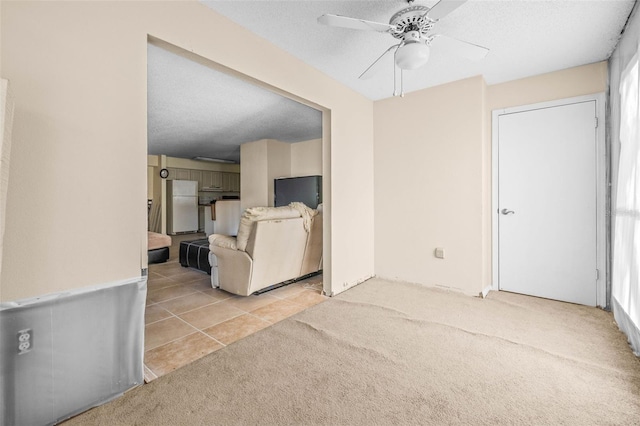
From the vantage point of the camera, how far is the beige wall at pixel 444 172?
2920mm

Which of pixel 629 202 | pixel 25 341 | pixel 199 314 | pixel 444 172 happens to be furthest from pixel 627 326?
pixel 25 341

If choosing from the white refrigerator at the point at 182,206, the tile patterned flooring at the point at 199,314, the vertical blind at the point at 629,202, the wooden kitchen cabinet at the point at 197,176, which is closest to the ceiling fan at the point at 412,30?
the vertical blind at the point at 629,202

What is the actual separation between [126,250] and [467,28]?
9.28ft

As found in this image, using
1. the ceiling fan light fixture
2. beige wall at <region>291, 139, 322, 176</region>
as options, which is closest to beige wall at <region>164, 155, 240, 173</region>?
beige wall at <region>291, 139, 322, 176</region>

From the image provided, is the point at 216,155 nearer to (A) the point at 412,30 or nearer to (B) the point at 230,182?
(B) the point at 230,182

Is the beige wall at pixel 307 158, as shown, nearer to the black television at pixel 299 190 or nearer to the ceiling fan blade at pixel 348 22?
the black television at pixel 299 190

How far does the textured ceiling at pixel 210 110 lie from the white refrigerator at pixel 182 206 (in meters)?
2.00

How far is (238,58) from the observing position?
6.65 feet

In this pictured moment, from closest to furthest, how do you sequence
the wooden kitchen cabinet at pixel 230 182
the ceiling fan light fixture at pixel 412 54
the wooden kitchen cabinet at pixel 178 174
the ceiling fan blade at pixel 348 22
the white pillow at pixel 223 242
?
the ceiling fan blade at pixel 348 22 → the ceiling fan light fixture at pixel 412 54 → the white pillow at pixel 223 242 → the wooden kitchen cabinet at pixel 178 174 → the wooden kitchen cabinet at pixel 230 182

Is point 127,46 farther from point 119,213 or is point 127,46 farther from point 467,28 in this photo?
point 467,28

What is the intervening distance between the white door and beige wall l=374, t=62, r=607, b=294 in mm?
173

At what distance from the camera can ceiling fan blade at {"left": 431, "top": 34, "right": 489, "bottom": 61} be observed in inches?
71.6

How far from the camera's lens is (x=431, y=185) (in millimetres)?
3234

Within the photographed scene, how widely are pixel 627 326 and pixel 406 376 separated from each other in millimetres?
1806
